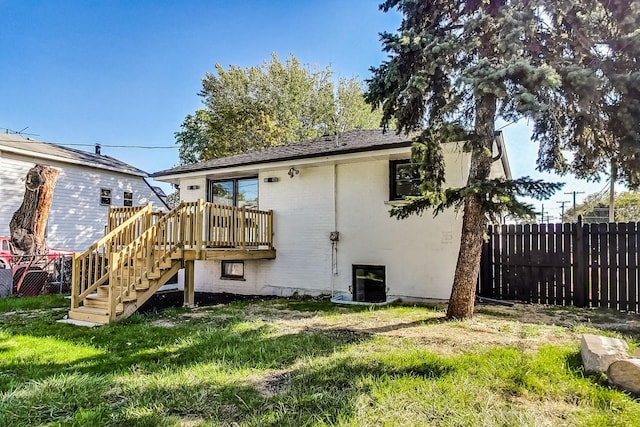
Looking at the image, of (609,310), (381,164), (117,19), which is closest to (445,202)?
(381,164)

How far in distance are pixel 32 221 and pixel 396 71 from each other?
11812 millimetres

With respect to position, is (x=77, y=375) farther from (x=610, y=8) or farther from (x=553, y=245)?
(x=553, y=245)

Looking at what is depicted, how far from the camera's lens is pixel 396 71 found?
5336 millimetres

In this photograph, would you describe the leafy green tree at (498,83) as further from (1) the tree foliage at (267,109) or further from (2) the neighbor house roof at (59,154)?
(1) the tree foliage at (267,109)

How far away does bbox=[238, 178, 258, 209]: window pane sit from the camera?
10422 millimetres

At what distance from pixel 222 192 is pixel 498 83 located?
844 centimetres

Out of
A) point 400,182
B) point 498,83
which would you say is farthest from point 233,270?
point 498,83

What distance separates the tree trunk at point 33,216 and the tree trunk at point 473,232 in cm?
1216

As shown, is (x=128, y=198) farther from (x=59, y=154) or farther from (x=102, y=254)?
(x=102, y=254)

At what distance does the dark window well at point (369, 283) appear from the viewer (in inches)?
331

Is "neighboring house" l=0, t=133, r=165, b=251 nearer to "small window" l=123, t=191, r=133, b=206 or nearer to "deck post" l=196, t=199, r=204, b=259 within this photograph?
"small window" l=123, t=191, r=133, b=206

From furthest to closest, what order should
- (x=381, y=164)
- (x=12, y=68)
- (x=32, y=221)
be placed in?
(x=12, y=68) < (x=32, y=221) < (x=381, y=164)

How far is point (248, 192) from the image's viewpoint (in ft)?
34.7

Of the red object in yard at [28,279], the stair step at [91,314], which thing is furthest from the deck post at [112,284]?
the red object in yard at [28,279]
